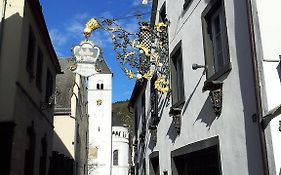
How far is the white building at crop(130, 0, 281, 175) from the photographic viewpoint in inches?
216

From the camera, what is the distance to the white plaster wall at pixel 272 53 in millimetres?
5176

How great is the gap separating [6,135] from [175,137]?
4513mm

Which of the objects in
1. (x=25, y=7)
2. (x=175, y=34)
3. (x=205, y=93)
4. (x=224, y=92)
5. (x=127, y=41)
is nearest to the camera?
(x=224, y=92)

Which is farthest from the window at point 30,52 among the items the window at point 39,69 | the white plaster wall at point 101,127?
the white plaster wall at point 101,127

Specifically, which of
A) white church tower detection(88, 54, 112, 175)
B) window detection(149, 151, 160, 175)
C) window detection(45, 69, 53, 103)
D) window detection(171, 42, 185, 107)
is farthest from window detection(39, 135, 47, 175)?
white church tower detection(88, 54, 112, 175)

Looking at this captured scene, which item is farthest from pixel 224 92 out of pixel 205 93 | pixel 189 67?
pixel 189 67

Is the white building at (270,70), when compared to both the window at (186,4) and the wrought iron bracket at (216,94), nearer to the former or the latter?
the wrought iron bracket at (216,94)

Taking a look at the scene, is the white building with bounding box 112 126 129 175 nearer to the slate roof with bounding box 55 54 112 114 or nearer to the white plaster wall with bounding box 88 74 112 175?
the white plaster wall with bounding box 88 74 112 175

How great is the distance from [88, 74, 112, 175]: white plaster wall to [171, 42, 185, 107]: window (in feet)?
152

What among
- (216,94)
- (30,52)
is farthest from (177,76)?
(30,52)

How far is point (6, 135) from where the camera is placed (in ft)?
33.8

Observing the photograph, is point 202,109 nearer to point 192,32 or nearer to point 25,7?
point 192,32

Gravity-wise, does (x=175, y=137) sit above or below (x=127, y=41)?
below

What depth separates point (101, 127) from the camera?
59.8 meters
